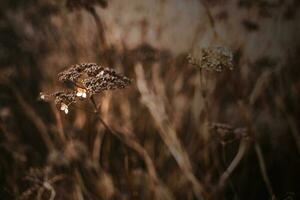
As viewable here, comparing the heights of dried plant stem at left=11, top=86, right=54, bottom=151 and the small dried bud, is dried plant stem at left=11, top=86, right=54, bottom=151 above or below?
above

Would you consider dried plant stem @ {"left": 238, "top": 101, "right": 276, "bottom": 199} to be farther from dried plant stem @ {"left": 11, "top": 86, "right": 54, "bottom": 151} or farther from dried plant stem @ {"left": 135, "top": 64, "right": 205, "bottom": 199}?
dried plant stem @ {"left": 11, "top": 86, "right": 54, "bottom": 151}

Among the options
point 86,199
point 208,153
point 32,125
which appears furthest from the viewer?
point 32,125

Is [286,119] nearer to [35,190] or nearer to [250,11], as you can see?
[250,11]

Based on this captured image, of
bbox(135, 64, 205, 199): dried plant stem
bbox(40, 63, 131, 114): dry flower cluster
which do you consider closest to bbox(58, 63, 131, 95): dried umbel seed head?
bbox(40, 63, 131, 114): dry flower cluster

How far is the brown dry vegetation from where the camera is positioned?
2096 millimetres

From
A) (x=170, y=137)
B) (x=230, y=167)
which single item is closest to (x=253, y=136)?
(x=230, y=167)

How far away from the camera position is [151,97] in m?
2.04

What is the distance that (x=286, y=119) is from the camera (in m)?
2.27

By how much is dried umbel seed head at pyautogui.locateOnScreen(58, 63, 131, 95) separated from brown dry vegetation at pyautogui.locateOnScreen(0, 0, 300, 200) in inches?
18.4

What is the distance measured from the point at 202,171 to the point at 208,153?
97 mm

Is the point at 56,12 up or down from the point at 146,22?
up

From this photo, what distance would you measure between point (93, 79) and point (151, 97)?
22.3 inches

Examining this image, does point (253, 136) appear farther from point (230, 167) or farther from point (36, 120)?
point (36, 120)

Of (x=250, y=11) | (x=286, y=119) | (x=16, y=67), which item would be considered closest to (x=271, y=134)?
(x=286, y=119)
